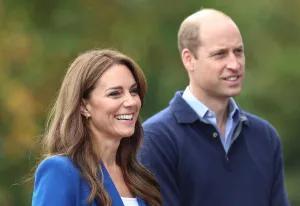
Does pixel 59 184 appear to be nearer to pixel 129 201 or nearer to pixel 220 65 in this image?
pixel 129 201

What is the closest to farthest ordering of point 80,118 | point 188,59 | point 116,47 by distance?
point 80,118 → point 188,59 → point 116,47

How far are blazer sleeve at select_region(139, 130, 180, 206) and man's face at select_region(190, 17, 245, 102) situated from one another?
1.35 feet

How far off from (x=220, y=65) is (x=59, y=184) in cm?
159

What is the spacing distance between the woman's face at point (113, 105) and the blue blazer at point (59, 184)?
9.4 inches

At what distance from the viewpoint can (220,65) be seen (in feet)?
21.8

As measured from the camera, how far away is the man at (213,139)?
251 inches

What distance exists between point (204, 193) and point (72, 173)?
1179mm

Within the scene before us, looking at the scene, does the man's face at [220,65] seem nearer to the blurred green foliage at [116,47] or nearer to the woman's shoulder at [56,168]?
the woman's shoulder at [56,168]

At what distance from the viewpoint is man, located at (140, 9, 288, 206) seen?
6.36 meters

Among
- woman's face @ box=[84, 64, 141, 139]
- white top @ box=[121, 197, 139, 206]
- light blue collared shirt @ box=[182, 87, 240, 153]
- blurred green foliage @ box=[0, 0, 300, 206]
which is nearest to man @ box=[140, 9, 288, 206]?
light blue collared shirt @ box=[182, 87, 240, 153]

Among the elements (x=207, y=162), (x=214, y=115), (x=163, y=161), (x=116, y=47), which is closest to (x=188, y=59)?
(x=214, y=115)

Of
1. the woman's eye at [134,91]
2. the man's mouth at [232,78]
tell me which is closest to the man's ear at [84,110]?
the woman's eye at [134,91]

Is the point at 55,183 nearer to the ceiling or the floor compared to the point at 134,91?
nearer to the floor

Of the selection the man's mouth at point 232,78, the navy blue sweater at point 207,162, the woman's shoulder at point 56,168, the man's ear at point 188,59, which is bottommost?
the navy blue sweater at point 207,162
